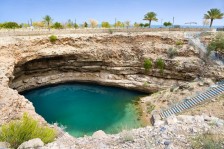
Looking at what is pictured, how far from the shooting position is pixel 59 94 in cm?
3164

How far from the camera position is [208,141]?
8977 millimetres

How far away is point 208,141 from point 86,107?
19627 mm

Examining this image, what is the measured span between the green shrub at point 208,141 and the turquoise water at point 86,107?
9089mm

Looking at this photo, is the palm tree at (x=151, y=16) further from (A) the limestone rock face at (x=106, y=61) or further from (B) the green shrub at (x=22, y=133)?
(B) the green shrub at (x=22, y=133)

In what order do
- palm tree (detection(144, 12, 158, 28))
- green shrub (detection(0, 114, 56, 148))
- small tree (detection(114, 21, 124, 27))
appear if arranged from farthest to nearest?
small tree (detection(114, 21, 124, 27)) → palm tree (detection(144, 12, 158, 28)) → green shrub (detection(0, 114, 56, 148))

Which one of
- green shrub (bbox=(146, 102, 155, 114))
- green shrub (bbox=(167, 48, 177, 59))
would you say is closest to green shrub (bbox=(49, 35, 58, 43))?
green shrub (bbox=(146, 102, 155, 114))

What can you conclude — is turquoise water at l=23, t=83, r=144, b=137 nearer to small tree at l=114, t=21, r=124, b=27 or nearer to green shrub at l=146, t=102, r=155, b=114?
green shrub at l=146, t=102, r=155, b=114

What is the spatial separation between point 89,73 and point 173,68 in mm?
12944

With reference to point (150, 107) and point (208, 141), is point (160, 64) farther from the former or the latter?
point (208, 141)

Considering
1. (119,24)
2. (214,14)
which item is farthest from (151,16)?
(119,24)

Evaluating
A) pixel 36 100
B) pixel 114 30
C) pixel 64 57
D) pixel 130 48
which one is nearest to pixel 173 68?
pixel 130 48

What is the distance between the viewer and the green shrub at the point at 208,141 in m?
8.75

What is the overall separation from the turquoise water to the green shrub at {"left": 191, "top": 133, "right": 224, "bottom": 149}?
9.09 m

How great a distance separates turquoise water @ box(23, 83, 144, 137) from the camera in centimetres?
2238
